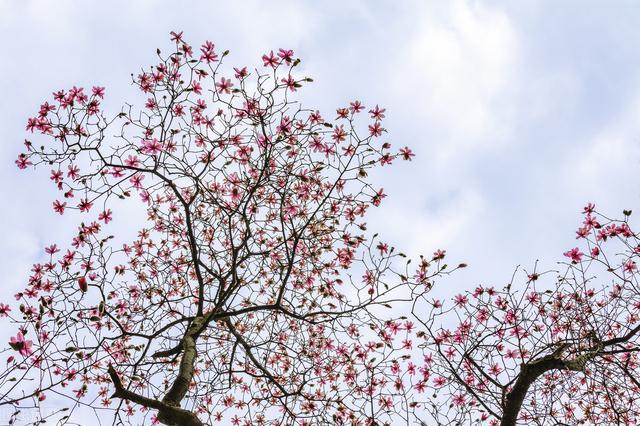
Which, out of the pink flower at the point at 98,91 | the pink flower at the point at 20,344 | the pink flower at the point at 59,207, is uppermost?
the pink flower at the point at 98,91

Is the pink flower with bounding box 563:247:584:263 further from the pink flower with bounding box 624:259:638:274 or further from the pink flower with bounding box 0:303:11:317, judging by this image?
the pink flower with bounding box 0:303:11:317

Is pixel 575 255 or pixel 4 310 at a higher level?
pixel 575 255

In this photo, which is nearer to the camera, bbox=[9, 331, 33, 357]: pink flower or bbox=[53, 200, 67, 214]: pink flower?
bbox=[9, 331, 33, 357]: pink flower

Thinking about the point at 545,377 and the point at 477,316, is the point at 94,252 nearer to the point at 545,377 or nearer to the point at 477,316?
the point at 477,316

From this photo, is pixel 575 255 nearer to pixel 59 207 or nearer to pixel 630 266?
pixel 630 266

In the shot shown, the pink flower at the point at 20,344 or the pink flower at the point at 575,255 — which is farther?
the pink flower at the point at 575,255

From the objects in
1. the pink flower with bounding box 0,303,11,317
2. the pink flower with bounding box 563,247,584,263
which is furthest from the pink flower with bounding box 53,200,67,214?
the pink flower with bounding box 563,247,584,263

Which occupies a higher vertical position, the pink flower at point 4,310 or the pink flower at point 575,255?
the pink flower at point 575,255

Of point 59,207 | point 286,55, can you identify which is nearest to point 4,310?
point 59,207

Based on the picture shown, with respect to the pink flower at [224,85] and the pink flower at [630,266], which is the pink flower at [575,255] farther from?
the pink flower at [224,85]

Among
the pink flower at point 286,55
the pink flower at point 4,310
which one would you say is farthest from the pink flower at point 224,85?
the pink flower at point 4,310

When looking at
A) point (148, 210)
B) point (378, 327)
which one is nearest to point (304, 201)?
point (378, 327)

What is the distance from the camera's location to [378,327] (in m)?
5.66

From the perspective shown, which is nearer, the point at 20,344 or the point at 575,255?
the point at 20,344
